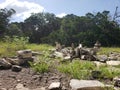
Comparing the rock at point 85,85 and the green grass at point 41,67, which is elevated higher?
the green grass at point 41,67

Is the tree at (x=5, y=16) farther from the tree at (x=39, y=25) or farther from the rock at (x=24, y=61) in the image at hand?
the rock at (x=24, y=61)

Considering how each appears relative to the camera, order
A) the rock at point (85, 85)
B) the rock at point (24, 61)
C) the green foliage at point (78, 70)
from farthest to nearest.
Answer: the rock at point (24, 61)
the green foliage at point (78, 70)
the rock at point (85, 85)

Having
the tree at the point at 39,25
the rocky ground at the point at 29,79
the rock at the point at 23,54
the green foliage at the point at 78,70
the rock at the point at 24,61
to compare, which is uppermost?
the tree at the point at 39,25

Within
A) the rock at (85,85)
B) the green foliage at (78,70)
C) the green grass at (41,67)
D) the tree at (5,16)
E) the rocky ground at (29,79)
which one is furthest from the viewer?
the tree at (5,16)

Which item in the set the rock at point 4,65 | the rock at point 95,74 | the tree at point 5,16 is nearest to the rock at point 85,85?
the rock at point 95,74

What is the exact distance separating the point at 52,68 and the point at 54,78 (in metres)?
1.19

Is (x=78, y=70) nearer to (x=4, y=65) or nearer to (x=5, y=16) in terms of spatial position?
(x=4, y=65)

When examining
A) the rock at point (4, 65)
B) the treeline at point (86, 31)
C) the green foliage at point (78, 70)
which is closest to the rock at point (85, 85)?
the green foliage at point (78, 70)

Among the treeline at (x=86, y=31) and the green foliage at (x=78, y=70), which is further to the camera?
the treeline at (x=86, y=31)

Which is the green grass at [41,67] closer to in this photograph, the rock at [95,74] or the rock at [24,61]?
the rock at [24,61]

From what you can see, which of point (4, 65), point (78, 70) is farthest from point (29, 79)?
point (4, 65)

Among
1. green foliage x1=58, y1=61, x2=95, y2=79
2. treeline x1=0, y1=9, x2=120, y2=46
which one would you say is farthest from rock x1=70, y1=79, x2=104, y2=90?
treeline x1=0, y1=9, x2=120, y2=46

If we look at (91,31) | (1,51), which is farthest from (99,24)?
(1,51)

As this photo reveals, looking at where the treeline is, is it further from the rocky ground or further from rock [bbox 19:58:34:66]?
the rocky ground
